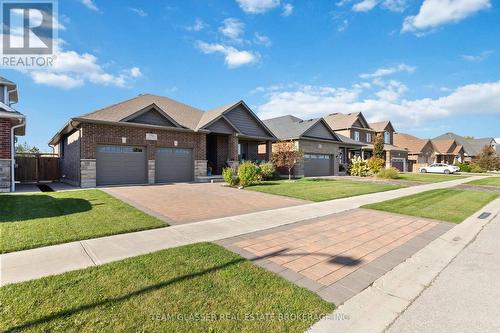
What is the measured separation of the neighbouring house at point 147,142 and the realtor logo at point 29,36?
3.40 meters

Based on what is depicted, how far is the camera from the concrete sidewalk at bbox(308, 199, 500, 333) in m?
2.94

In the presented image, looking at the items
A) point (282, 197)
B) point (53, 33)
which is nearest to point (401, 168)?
point (282, 197)

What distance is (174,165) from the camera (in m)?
18.2

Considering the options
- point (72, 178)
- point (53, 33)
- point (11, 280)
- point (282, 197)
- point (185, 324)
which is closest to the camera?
point (185, 324)

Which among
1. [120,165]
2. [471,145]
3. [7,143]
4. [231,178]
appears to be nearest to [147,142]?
[120,165]

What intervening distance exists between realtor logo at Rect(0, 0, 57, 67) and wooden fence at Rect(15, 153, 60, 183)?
8829 millimetres

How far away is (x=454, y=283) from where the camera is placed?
13.1ft

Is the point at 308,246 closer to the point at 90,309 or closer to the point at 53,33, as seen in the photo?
the point at 90,309

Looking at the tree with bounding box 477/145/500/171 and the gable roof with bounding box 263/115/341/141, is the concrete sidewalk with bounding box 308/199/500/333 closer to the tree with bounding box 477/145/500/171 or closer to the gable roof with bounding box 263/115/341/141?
the gable roof with bounding box 263/115/341/141

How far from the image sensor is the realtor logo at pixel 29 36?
10.4 metres

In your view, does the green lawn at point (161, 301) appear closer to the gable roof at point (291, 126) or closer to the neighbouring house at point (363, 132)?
the gable roof at point (291, 126)

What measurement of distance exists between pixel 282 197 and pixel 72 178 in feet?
45.4

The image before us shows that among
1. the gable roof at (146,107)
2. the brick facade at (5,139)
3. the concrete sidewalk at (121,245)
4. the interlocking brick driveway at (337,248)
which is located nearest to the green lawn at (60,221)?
the concrete sidewalk at (121,245)

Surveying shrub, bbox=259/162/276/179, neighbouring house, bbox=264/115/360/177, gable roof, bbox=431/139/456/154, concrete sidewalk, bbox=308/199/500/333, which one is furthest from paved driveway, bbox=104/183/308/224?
gable roof, bbox=431/139/456/154
